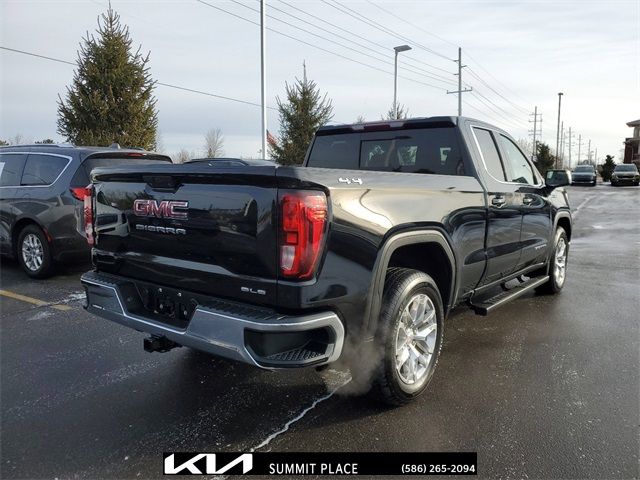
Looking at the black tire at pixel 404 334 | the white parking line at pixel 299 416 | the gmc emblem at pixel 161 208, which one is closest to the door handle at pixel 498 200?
the black tire at pixel 404 334

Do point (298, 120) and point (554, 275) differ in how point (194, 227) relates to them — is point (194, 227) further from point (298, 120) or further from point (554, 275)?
point (298, 120)

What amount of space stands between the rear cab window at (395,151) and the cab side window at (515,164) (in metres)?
0.91

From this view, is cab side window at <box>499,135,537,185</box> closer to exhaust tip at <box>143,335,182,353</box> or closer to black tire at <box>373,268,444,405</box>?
black tire at <box>373,268,444,405</box>

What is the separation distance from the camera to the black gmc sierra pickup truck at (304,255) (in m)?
2.62

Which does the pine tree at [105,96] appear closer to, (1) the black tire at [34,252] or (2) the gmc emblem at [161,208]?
(1) the black tire at [34,252]

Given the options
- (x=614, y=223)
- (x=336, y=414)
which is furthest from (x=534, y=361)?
(x=614, y=223)

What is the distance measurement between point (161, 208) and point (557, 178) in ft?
14.8

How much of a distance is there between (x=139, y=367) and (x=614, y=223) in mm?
14647

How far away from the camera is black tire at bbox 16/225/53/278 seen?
266 inches

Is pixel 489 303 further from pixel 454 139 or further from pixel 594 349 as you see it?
pixel 454 139

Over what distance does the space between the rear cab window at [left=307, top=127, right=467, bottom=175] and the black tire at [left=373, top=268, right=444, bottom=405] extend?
1300 mm

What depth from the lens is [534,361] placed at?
4109 millimetres

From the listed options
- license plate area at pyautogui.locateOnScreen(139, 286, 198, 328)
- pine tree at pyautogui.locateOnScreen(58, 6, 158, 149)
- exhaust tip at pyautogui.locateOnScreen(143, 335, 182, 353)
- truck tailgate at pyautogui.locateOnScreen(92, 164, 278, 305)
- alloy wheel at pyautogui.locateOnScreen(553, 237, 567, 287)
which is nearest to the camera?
truck tailgate at pyautogui.locateOnScreen(92, 164, 278, 305)

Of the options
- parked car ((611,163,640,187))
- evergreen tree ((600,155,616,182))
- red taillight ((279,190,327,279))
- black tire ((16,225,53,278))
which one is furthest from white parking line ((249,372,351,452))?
evergreen tree ((600,155,616,182))
